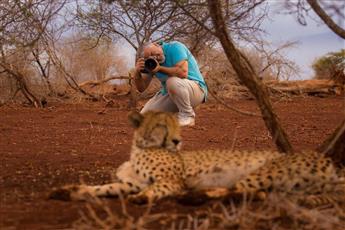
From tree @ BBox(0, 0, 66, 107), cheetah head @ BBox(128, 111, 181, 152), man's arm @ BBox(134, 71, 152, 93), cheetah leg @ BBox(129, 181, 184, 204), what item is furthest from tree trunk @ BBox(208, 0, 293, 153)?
tree @ BBox(0, 0, 66, 107)

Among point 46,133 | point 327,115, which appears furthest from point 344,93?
point 46,133

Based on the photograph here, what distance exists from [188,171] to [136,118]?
18.2 inches

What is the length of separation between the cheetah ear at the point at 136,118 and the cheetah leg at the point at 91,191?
0.40 meters

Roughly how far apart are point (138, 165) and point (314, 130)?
417cm

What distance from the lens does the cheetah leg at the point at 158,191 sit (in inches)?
116

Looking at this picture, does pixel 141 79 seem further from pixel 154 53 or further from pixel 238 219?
pixel 238 219

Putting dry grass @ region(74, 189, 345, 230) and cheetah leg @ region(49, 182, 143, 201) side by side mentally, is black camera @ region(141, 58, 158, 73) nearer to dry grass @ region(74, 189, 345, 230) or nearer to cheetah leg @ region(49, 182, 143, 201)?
cheetah leg @ region(49, 182, 143, 201)

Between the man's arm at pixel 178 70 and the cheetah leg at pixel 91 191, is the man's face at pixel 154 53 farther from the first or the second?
the cheetah leg at pixel 91 191

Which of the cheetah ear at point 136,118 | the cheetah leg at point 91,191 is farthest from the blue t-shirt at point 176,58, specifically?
the cheetah leg at point 91,191

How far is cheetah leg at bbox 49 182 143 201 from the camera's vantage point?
3.08 m

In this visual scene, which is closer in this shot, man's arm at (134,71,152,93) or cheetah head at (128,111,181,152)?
cheetah head at (128,111,181,152)

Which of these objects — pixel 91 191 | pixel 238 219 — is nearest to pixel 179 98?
pixel 91 191

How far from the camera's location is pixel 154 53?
5.53 m

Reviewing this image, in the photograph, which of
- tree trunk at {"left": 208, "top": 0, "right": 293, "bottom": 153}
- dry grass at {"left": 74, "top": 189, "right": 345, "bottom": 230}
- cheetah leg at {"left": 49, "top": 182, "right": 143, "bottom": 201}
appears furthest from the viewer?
tree trunk at {"left": 208, "top": 0, "right": 293, "bottom": 153}
